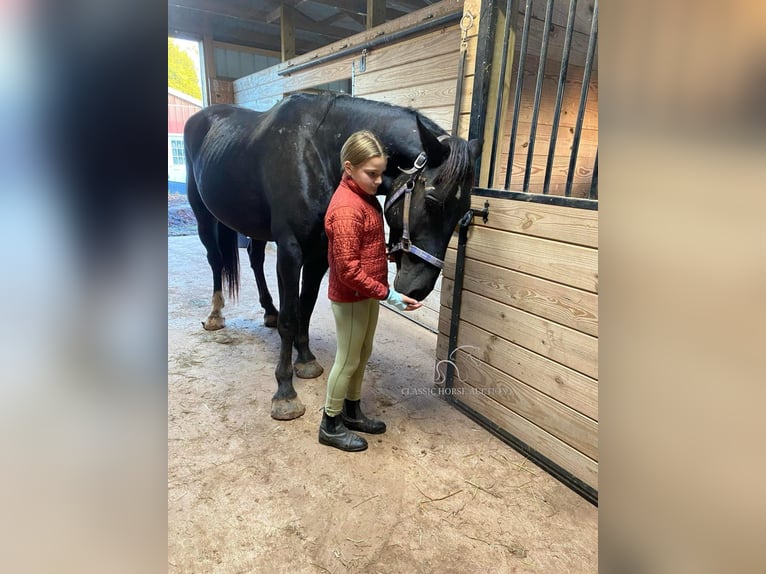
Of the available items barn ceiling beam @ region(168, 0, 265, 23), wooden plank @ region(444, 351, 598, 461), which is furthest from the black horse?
barn ceiling beam @ region(168, 0, 265, 23)

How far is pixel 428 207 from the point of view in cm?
150

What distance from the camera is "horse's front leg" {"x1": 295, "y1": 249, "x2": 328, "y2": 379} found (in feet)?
7.07

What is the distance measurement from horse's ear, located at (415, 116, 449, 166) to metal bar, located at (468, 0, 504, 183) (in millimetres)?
369

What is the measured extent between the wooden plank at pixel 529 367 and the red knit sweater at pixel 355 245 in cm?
61

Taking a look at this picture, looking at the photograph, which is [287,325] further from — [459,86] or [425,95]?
[425,95]

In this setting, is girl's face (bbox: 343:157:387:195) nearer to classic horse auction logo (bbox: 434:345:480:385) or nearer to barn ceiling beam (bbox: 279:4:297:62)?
classic horse auction logo (bbox: 434:345:480:385)

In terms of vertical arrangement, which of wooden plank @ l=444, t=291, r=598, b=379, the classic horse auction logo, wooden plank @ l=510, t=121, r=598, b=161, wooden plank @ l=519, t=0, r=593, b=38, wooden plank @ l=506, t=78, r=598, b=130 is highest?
wooden plank @ l=519, t=0, r=593, b=38

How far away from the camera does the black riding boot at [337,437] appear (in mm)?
1696

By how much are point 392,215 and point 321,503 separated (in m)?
1.06

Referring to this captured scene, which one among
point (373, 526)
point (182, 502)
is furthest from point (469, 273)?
point (182, 502)

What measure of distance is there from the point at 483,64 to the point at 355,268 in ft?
3.42
